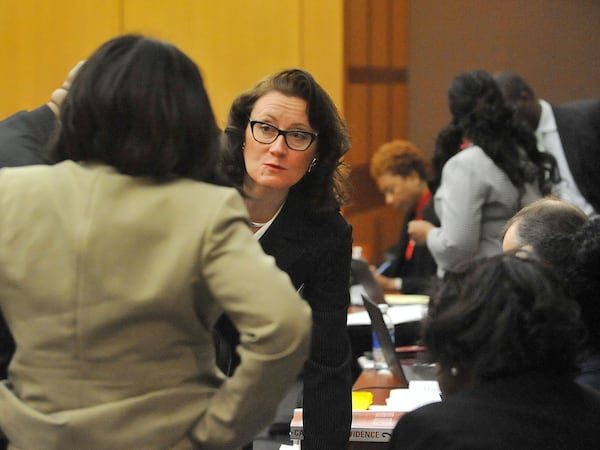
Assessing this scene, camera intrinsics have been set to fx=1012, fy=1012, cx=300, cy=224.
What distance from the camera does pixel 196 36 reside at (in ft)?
18.3

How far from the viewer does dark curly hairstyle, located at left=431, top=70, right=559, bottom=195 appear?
4.07 meters

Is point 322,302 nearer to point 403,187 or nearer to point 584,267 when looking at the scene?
point 584,267

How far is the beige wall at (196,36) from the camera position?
17.6 feet

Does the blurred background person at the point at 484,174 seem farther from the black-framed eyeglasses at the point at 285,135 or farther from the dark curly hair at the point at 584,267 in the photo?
the dark curly hair at the point at 584,267

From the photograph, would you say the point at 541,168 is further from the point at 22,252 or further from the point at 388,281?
the point at 22,252

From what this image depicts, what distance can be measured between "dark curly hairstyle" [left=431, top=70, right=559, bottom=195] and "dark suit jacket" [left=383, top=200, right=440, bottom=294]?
0.76 meters

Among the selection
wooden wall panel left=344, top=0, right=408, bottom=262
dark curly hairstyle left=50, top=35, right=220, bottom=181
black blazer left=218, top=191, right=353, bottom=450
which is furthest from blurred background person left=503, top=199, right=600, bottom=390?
wooden wall panel left=344, top=0, right=408, bottom=262

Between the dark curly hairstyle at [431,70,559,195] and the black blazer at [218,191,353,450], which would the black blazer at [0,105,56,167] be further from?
the dark curly hairstyle at [431,70,559,195]

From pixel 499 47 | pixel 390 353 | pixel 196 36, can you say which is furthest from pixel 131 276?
pixel 499 47

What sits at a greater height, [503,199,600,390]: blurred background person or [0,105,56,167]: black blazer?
[0,105,56,167]: black blazer


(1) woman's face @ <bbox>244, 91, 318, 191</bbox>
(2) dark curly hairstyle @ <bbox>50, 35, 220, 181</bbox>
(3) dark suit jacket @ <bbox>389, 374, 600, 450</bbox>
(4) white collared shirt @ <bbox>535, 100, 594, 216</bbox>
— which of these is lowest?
(4) white collared shirt @ <bbox>535, 100, 594, 216</bbox>

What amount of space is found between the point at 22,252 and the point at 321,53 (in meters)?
4.00

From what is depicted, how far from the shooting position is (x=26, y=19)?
5.66 m

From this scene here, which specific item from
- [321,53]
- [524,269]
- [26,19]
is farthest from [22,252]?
[26,19]
